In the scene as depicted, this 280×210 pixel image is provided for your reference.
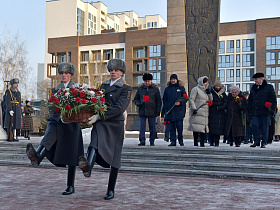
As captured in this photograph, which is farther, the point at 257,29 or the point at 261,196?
the point at 257,29

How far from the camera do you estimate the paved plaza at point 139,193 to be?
15.9ft

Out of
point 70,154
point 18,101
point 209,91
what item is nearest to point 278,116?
point 209,91

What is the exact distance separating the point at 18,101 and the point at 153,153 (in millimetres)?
6043

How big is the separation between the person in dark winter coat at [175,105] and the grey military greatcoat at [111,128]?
16.0ft

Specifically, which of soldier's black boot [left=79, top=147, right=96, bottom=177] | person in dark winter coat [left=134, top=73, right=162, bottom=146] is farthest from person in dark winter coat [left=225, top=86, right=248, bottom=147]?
soldier's black boot [left=79, top=147, right=96, bottom=177]

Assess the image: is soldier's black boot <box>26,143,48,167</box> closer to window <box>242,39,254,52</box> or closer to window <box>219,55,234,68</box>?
window <box>242,39,254,52</box>

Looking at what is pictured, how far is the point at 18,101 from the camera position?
12852 mm

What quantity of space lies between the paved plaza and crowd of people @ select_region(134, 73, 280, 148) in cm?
280

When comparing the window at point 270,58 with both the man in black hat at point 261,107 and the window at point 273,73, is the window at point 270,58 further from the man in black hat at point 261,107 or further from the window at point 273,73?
the man in black hat at point 261,107

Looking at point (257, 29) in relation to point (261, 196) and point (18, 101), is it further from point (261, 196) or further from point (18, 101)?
point (261, 196)

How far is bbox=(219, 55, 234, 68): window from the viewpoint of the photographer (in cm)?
6299

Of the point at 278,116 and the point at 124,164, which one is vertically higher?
the point at 278,116

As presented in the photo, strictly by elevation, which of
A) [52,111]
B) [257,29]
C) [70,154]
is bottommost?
[70,154]

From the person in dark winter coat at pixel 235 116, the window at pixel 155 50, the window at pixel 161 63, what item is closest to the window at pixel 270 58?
the window at pixel 161 63
